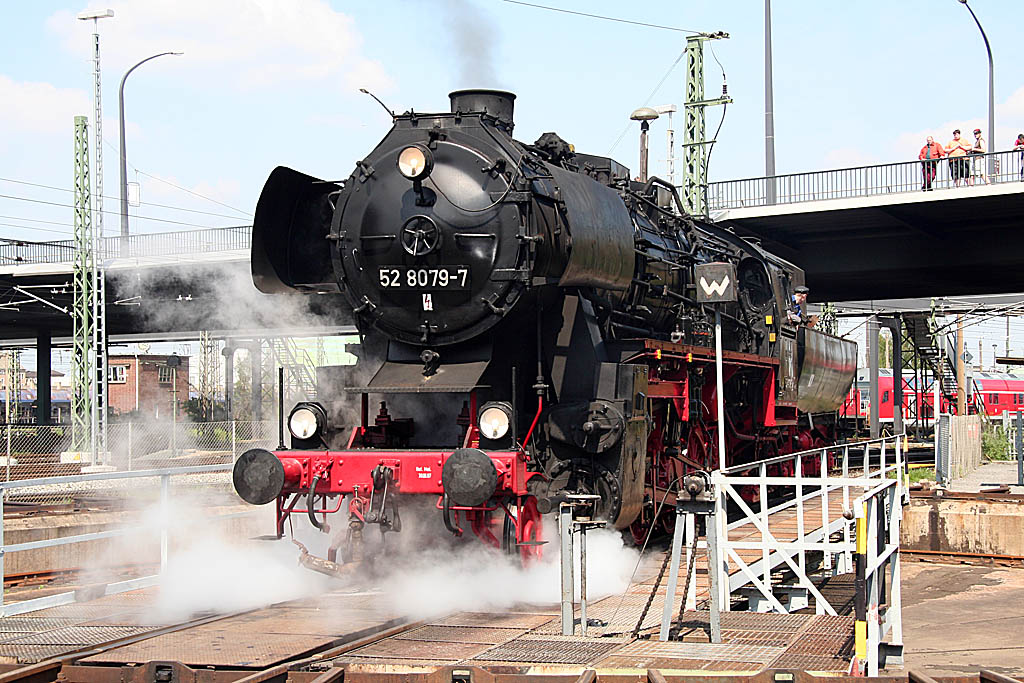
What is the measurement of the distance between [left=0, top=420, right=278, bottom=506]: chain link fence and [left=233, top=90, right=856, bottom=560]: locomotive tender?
852 centimetres

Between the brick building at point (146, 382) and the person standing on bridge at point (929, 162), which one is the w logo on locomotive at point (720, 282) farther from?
the brick building at point (146, 382)

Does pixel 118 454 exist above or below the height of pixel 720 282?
below

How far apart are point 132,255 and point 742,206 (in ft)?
51.7

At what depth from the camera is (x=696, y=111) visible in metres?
22.0

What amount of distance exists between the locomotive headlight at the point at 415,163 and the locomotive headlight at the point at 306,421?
83.0 inches

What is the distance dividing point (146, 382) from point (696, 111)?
158 ft

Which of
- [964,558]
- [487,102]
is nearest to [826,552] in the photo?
[487,102]

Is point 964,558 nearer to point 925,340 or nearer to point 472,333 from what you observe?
point 472,333

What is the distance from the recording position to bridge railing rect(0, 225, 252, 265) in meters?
28.3

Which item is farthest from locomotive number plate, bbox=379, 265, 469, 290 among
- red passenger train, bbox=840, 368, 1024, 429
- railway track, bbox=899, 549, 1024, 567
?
red passenger train, bbox=840, 368, 1024, 429

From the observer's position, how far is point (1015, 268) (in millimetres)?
24594

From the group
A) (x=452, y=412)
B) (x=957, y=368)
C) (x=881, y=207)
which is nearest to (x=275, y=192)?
(x=452, y=412)

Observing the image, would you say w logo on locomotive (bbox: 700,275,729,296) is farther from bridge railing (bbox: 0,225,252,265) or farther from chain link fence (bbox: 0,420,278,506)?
bridge railing (bbox: 0,225,252,265)

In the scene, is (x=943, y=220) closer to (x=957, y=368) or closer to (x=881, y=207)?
(x=881, y=207)
